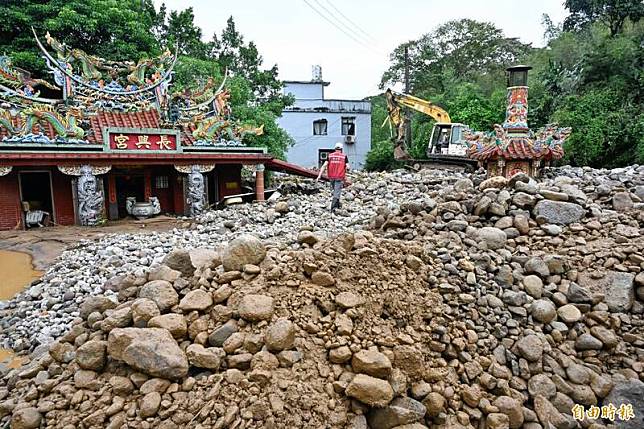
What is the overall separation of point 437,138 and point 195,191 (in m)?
11.0

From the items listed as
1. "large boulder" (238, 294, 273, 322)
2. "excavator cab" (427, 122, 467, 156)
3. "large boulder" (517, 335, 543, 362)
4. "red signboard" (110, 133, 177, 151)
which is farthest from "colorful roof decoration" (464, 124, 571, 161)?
"large boulder" (238, 294, 273, 322)

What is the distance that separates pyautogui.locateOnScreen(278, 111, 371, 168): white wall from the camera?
88.6 feet

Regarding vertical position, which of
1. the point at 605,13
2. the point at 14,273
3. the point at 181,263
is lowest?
the point at 14,273

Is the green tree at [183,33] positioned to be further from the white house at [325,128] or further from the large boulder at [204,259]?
the large boulder at [204,259]

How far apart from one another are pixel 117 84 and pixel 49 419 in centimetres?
1095

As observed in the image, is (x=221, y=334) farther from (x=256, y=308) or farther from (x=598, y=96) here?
(x=598, y=96)

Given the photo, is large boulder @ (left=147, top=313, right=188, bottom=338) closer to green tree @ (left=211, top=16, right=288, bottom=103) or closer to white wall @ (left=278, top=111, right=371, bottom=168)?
green tree @ (left=211, top=16, right=288, bottom=103)

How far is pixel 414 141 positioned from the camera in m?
25.7

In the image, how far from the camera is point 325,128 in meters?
27.2

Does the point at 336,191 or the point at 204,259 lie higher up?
the point at 336,191

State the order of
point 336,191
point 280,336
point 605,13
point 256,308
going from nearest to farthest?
1. point 280,336
2. point 256,308
3. point 336,191
4. point 605,13

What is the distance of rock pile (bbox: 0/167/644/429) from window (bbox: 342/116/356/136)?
22550 millimetres

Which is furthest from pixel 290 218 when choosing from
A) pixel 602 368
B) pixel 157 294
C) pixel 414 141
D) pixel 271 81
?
pixel 414 141

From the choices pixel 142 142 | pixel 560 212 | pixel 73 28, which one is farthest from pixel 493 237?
pixel 73 28
